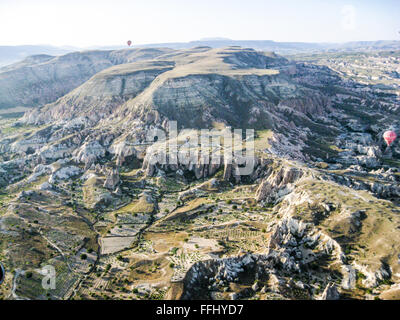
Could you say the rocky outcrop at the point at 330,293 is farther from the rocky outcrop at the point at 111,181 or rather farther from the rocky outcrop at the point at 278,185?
the rocky outcrop at the point at 111,181

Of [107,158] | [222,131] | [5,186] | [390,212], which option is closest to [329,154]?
[222,131]

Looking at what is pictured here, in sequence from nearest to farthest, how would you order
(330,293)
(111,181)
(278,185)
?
1. (330,293)
2. (278,185)
3. (111,181)

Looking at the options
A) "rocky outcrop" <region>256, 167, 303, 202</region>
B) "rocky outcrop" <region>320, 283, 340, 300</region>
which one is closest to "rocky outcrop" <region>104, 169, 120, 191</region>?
"rocky outcrop" <region>256, 167, 303, 202</region>

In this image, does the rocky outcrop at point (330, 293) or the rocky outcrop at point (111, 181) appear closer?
the rocky outcrop at point (330, 293)

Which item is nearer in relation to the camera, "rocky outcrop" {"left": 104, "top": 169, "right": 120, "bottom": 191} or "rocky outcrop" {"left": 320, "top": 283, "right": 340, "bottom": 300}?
"rocky outcrop" {"left": 320, "top": 283, "right": 340, "bottom": 300}

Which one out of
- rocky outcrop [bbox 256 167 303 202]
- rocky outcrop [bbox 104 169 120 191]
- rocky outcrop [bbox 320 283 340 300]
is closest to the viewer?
rocky outcrop [bbox 320 283 340 300]

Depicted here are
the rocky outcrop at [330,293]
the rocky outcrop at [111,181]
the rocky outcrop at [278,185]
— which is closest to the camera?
the rocky outcrop at [330,293]

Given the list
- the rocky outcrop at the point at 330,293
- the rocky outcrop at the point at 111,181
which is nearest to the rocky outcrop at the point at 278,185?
the rocky outcrop at the point at 330,293

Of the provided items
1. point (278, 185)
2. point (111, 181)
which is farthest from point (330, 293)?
point (111, 181)

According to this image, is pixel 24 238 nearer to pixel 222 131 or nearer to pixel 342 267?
pixel 342 267

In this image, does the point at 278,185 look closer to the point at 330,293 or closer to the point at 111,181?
the point at 330,293

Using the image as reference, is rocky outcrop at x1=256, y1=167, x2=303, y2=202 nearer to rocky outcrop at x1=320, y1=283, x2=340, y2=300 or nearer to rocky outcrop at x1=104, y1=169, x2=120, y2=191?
rocky outcrop at x1=320, y1=283, x2=340, y2=300

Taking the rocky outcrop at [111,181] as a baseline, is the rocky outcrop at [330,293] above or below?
below
